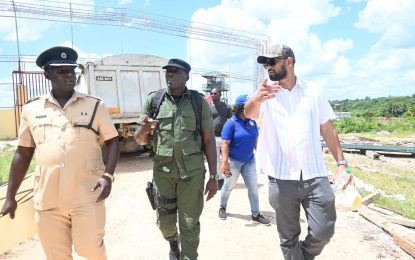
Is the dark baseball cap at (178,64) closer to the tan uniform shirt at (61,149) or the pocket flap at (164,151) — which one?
the pocket flap at (164,151)

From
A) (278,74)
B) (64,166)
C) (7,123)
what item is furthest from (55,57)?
(7,123)

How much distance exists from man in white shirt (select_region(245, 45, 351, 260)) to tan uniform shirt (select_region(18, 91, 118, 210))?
1389 mm

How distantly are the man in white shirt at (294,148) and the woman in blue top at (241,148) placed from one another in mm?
1923

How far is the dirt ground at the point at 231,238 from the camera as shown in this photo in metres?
4.42

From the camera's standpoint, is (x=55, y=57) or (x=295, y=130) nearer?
(x=55, y=57)

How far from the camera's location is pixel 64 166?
2822 mm

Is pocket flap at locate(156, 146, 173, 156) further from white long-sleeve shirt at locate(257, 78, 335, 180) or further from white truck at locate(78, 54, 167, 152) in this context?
white truck at locate(78, 54, 167, 152)

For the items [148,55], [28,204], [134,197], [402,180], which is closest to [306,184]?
[28,204]

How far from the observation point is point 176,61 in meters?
3.57

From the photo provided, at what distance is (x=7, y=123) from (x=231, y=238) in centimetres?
2237

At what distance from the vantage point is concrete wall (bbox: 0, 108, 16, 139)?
23.0 meters

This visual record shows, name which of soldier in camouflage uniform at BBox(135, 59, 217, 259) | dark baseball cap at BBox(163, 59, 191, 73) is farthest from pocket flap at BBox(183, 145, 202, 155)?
dark baseball cap at BBox(163, 59, 191, 73)

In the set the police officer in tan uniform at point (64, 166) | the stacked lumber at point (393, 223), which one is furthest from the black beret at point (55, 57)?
the stacked lumber at point (393, 223)

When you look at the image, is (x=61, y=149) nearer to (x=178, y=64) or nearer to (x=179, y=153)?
(x=179, y=153)
